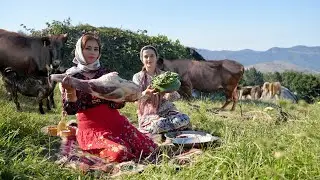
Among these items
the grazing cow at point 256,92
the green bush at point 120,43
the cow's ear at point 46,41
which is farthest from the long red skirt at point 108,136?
the grazing cow at point 256,92

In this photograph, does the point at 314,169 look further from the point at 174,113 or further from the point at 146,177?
the point at 174,113

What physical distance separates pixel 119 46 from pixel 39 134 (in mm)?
9664

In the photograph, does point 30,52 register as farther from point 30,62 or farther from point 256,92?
point 256,92

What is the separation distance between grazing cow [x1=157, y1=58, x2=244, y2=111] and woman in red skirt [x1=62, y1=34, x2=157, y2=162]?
6.78 meters

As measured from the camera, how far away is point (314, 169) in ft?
9.62

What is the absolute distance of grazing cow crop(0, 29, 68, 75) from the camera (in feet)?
30.6

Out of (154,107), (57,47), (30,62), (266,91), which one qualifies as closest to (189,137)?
(154,107)

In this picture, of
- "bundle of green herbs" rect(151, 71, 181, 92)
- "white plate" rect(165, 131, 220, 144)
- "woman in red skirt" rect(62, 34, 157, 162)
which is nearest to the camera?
"woman in red skirt" rect(62, 34, 157, 162)

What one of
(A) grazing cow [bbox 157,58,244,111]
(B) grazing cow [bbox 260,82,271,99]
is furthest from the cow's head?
(B) grazing cow [bbox 260,82,271,99]

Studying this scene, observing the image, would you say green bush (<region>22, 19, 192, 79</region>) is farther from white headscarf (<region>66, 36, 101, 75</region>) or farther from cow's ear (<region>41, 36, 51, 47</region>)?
white headscarf (<region>66, 36, 101, 75</region>)

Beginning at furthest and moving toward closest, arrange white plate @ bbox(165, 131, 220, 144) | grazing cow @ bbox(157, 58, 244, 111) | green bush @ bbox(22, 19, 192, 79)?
green bush @ bbox(22, 19, 192, 79)
grazing cow @ bbox(157, 58, 244, 111)
white plate @ bbox(165, 131, 220, 144)

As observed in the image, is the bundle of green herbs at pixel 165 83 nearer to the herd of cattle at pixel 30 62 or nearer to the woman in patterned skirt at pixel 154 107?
the woman in patterned skirt at pixel 154 107

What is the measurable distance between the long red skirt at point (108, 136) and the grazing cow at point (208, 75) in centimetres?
670

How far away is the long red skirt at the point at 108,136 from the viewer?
4.94 metres
